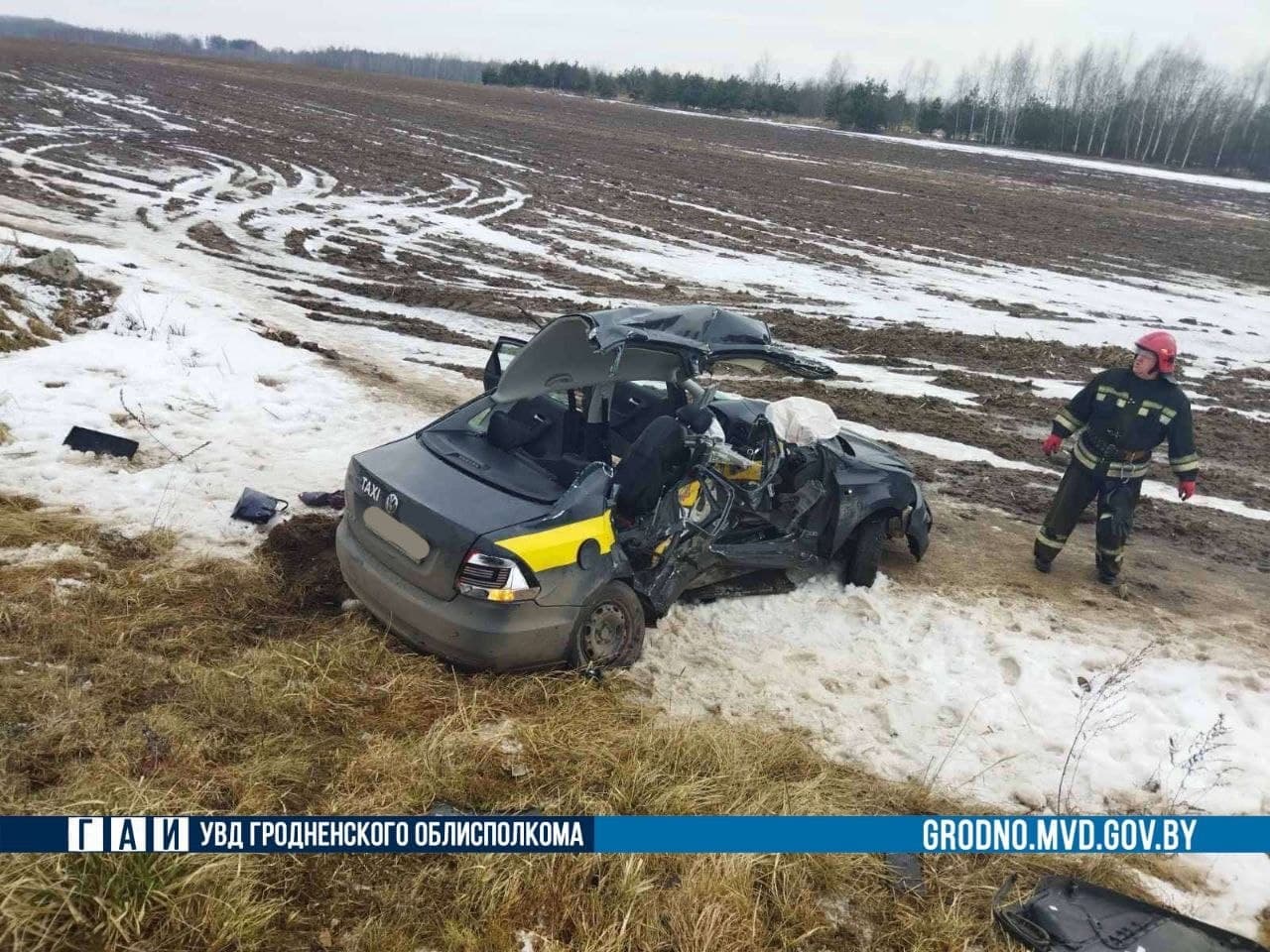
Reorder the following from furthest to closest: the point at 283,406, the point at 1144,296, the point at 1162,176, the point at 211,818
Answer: the point at 1162,176
the point at 1144,296
the point at 283,406
the point at 211,818

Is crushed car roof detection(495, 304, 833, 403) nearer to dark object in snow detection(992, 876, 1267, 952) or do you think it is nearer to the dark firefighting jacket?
the dark firefighting jacket

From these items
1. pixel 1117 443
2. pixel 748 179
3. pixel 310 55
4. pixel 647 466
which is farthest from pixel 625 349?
pixel 310 55

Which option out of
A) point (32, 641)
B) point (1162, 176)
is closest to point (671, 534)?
point (32, 641)

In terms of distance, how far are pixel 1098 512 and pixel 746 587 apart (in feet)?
9.52

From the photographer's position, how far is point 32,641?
4.07 meters

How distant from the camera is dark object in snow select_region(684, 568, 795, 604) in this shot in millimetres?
5508

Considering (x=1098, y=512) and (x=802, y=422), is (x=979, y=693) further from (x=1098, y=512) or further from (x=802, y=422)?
(x=1098, y=512)

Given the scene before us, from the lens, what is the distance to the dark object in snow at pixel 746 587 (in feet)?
18.1

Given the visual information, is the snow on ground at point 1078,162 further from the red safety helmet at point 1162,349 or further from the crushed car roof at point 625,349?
the crushed car roof at point 625,349

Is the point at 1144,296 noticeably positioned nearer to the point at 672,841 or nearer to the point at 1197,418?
the point at 1197,418

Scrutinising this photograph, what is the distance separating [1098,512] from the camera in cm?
657

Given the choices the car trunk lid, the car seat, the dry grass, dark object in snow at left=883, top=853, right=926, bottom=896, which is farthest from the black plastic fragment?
dark object in snow at left=883, top=853, right=926, bottom=896

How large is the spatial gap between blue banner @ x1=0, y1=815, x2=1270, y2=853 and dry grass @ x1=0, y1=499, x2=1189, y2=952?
0.09 meters

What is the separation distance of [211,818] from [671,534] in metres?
2.70
